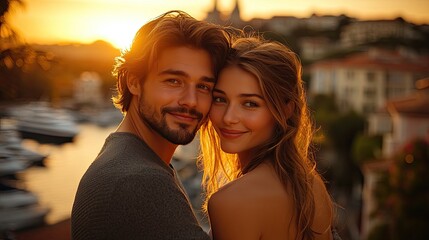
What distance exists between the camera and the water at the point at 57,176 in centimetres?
357

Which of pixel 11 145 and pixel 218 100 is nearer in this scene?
pixel 218 100

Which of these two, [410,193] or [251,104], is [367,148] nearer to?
[410,193]

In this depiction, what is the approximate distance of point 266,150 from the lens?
291 centimetres

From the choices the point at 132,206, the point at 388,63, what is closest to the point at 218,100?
the point at 132,206

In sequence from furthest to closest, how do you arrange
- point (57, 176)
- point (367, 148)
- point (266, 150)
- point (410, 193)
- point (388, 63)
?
point (388, 63)
point (367, 148)
point (410, 193)
point (57, 176)
point (266, 150)

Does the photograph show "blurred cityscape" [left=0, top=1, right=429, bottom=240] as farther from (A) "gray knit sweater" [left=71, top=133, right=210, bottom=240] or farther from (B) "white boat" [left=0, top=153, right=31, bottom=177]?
(A) "gray knit sweater" [left=71, top=133, right=210, bottom=240]

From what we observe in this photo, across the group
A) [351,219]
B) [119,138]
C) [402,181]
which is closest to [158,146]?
[119,138]

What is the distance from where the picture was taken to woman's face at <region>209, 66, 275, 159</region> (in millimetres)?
2852

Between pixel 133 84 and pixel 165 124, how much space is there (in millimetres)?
309

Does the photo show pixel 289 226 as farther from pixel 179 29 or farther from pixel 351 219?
pixel 351 219

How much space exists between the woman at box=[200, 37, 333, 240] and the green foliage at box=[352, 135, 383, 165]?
3144 centimetres

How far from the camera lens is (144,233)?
1.91 m

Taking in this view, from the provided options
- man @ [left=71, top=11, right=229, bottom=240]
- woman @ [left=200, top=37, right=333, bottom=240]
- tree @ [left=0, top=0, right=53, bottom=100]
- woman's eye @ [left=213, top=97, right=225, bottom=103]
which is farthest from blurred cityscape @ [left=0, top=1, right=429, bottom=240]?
woman's eye @ [left=213, top=97, right=225, bottom=103]

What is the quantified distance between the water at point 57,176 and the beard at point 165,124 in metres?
1.06
